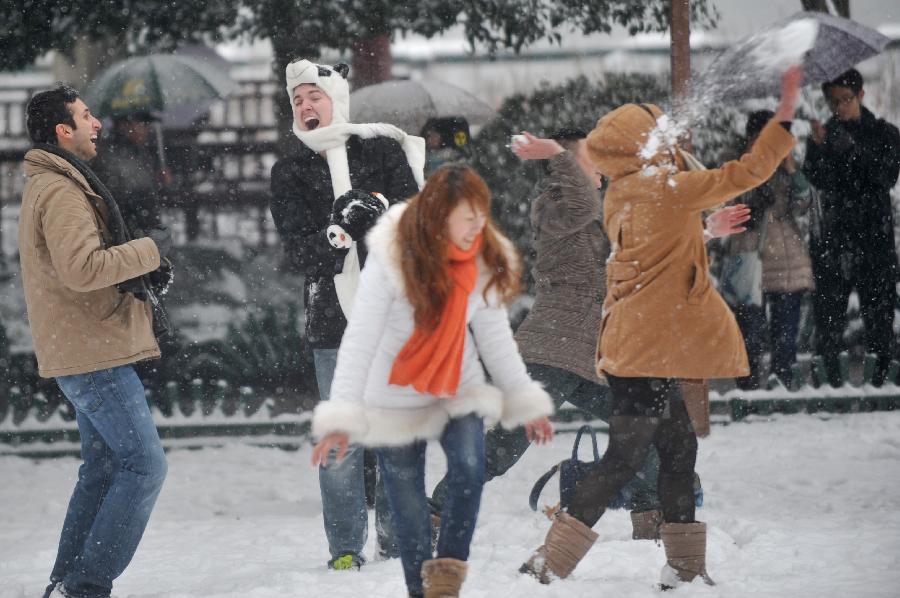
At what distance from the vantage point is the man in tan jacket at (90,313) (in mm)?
3793

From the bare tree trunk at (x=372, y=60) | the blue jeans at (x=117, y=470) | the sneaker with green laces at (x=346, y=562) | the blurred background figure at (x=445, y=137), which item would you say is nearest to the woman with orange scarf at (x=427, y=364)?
the blue jeans at (x=117, y=470)

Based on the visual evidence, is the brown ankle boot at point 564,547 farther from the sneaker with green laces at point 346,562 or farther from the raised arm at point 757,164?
the raised arm at point 757,164

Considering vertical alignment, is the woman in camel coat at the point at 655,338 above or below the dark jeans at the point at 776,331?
above

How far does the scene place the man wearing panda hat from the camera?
173 inches

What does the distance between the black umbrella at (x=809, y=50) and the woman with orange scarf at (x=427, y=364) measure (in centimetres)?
376

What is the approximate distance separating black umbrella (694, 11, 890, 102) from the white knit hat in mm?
3023

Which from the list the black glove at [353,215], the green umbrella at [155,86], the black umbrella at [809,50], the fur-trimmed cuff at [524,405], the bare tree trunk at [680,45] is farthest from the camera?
the green umbrella at [155,86]

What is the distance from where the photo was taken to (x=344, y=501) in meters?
4.40

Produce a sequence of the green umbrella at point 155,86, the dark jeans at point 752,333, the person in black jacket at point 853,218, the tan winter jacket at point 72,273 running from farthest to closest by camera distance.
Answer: the green umbrella at point 155,86 < the dark jeans at point 752,333 < the person in black jacket at point 853,218 < the tan winter jacket at point 72,273

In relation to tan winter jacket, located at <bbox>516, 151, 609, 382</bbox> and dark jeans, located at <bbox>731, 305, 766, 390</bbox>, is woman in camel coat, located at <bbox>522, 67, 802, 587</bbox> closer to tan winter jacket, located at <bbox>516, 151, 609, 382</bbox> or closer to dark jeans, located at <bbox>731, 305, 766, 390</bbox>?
tan winter jacket, located at <bbox>516, 151, 609, 382</bbox>

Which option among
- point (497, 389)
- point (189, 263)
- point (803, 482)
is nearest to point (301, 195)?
point (497, 389)

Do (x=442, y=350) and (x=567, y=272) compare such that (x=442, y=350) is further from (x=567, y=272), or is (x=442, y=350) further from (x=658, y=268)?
(x=567, y=272)

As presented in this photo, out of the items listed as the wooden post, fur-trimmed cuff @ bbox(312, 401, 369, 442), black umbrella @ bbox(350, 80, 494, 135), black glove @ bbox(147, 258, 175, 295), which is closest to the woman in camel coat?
fur-trimmed cuff @ bbox(312, 401, 369, 442)

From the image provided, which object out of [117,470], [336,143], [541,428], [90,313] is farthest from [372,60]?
[541,428]
